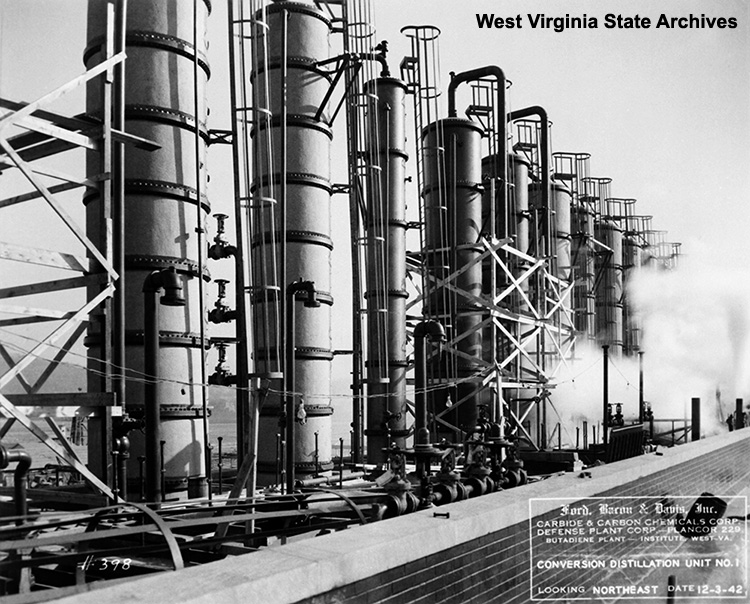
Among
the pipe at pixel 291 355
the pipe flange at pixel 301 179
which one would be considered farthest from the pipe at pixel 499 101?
the pipe at pixel 291 355

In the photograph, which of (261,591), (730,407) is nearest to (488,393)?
(261,591)

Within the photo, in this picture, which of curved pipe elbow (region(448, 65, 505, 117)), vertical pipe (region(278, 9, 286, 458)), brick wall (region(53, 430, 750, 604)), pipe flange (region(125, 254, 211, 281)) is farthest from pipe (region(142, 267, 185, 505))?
curved pipe elbow (region(448, 65, 505, 117))

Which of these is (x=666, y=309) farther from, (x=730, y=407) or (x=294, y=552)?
(x=294, y=552)

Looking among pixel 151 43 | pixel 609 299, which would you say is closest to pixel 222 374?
pixel 151 43

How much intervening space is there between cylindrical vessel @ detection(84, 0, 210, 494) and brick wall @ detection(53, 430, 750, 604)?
597 cm

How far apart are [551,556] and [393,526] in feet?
8.66

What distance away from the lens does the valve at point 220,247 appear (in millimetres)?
16375

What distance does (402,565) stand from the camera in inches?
212

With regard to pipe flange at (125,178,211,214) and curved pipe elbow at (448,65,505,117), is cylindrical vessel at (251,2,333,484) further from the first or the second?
curved pipe elbow at (448,65,505,117)

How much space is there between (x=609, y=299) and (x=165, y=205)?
36.6 metres

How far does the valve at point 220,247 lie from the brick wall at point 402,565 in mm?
9401

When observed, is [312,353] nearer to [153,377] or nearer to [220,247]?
[220,247]

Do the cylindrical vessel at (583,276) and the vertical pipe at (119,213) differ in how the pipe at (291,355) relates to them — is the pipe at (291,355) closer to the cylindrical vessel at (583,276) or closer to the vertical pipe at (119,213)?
the vertical pipe at (119,213)

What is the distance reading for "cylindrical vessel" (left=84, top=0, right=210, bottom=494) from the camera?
12.0 meters
